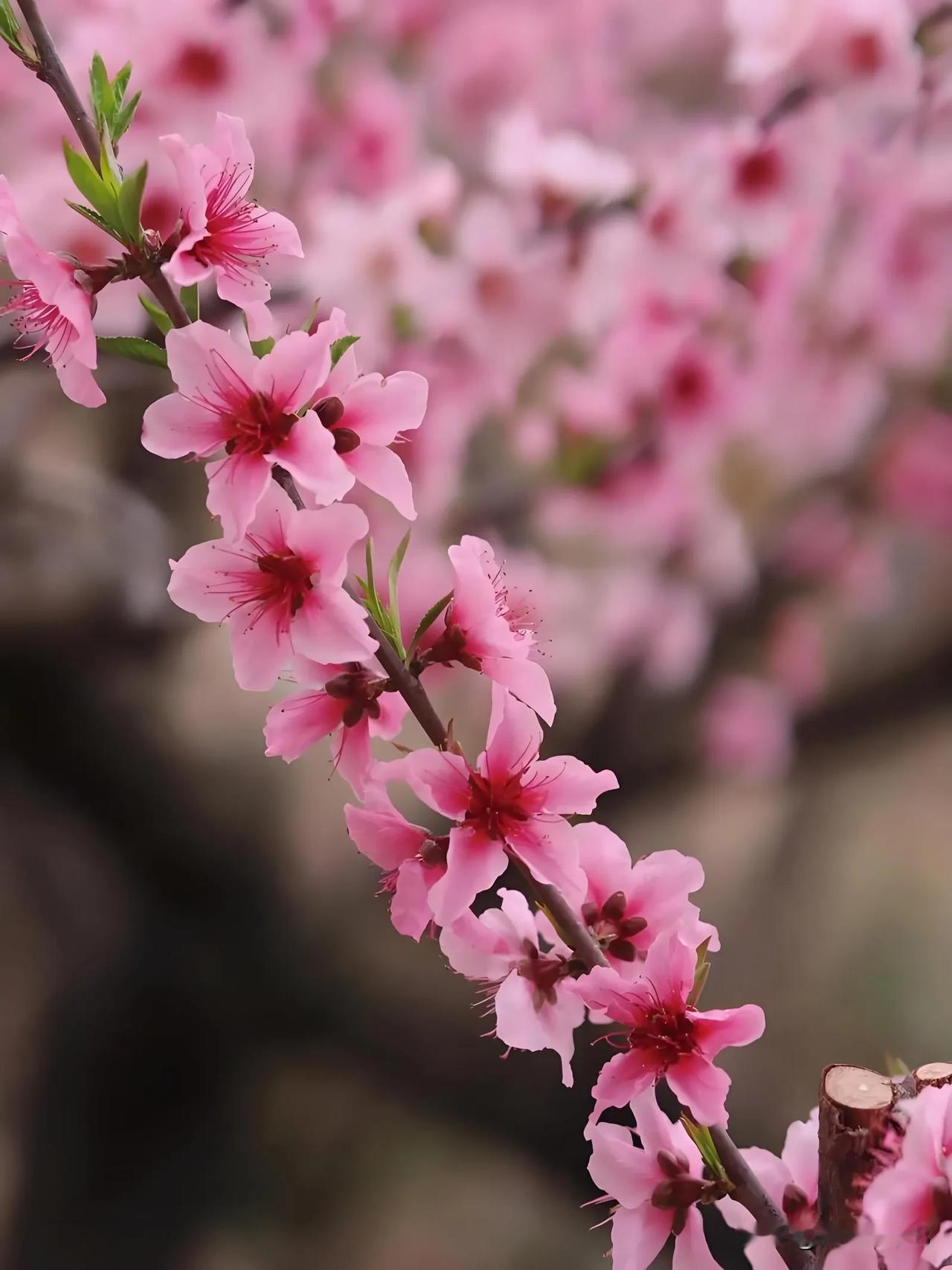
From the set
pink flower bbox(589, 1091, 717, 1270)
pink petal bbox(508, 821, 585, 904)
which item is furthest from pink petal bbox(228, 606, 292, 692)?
pink flower bbox(589, 1091, 717, 1270)

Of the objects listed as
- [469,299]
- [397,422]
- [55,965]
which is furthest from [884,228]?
[55,965]

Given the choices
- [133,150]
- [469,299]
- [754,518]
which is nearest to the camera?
[133,150]

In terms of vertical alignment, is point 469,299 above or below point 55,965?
above

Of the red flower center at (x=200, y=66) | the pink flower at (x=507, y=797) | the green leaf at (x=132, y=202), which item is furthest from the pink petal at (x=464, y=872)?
the red flower center at (x=200, y=66)

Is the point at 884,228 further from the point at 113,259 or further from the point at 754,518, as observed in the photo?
Answer: the point at 113,259

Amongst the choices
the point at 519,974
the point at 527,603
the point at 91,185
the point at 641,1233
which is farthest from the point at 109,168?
the point at 527,603

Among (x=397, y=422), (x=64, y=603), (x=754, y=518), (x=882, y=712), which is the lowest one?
(x=882, y=712)

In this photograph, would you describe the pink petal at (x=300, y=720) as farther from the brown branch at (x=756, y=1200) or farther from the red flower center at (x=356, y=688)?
the brown branch at (x=756, y=1200)
